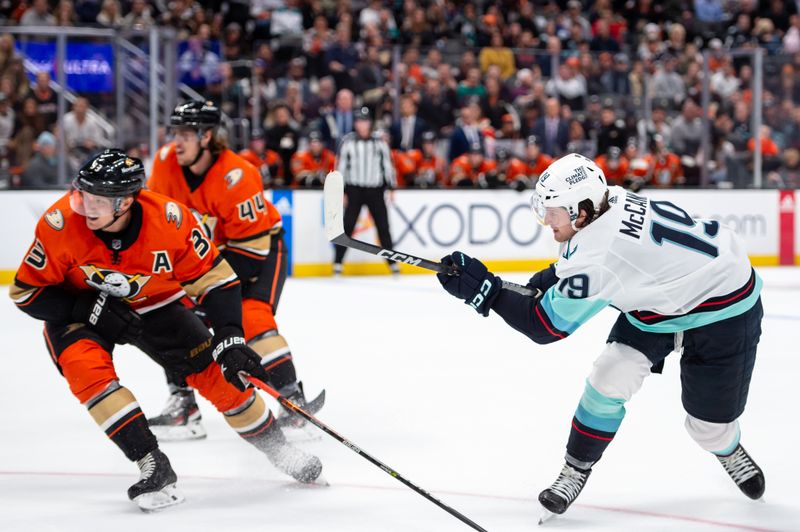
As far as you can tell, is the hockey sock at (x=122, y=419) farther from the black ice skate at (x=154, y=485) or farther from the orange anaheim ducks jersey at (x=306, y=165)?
the orange anaheim ducks jersey at (x=306, y=165)

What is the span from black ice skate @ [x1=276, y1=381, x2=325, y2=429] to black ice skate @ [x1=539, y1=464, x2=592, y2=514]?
51.7 inches

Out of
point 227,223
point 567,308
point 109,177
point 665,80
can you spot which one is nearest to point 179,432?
point 227,223

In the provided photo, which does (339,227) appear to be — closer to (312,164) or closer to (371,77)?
(312,164)

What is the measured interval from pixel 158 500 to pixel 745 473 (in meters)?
1.65

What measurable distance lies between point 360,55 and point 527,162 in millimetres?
1972

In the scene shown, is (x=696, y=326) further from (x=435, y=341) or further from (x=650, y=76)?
(x=650, y=76)

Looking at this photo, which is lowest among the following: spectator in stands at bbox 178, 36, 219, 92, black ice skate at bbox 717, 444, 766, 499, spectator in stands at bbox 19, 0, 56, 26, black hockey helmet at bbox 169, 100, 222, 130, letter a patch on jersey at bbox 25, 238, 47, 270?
black ice skate at bbox 717, 444, 766, 499

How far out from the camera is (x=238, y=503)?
A: 3.18m

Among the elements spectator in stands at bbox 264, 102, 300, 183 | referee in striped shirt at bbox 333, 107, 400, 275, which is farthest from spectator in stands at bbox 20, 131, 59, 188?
referee in striped shirt at bbox 333, 107, 400, 275

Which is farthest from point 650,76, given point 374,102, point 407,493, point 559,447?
point 407,493

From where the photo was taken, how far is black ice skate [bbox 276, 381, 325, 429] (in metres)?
4.04

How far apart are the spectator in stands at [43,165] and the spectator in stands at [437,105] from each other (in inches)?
142

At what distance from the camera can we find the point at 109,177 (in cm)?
298

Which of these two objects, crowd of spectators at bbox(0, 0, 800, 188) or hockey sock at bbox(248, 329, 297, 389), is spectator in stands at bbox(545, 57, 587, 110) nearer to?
crowd of spectators at bbox(0, 0, 800, 188)
